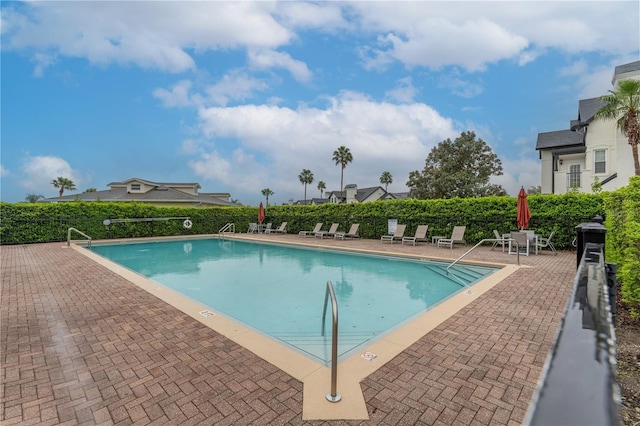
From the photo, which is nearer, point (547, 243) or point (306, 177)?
point (547, 243)

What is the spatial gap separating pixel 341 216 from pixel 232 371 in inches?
652

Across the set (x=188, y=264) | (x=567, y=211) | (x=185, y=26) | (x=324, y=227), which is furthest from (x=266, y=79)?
(x=567, y=211)

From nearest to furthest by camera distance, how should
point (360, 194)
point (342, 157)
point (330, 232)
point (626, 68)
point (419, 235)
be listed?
point (419, 235), point (330, 232), point (626, 68), point (342, 157), point (360, 194)

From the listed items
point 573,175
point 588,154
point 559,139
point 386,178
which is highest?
point 386,178

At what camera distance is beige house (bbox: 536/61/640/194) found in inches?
701

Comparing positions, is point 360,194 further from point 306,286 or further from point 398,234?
point 306,286

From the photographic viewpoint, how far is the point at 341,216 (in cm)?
1959

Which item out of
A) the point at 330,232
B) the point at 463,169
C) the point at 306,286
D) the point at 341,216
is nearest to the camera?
the point at 306,286

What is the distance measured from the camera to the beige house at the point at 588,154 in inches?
701

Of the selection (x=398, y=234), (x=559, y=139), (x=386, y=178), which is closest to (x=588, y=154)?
(x=559, y=139)

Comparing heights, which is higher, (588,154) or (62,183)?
(62,183)

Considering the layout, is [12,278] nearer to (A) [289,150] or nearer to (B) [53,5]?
(B) [53,5]

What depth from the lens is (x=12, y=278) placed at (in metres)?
7.65

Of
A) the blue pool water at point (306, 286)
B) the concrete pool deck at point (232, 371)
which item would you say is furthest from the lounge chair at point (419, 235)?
the concrete pool deck at point (232, 371)
